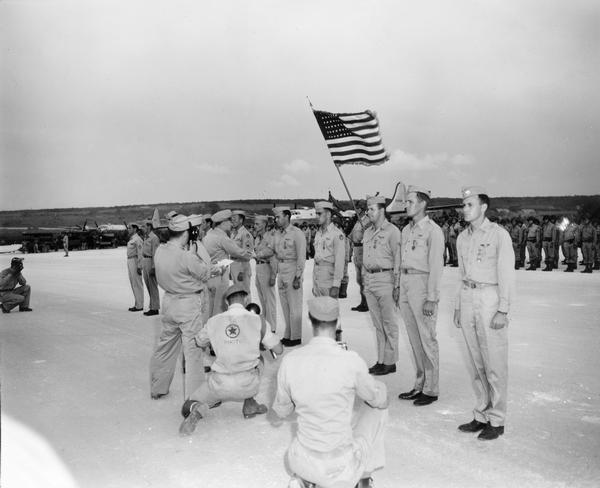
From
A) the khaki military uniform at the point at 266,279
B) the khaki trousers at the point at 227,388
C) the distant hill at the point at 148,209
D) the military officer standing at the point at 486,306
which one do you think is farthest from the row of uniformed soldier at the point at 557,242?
the distant hill at the point at 148,209

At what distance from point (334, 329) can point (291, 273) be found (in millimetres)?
4664

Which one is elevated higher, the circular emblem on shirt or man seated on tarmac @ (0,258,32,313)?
the circular emblem on shirt

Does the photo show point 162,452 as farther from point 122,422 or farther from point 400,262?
point 400,262

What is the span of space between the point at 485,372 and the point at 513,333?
373 cm

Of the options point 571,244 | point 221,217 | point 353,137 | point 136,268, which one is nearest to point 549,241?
point 571,244

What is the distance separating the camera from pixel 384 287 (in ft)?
19.7

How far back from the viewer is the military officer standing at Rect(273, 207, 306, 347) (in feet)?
24.5

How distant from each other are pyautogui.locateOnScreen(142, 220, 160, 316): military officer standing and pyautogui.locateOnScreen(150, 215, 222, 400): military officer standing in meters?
5.30

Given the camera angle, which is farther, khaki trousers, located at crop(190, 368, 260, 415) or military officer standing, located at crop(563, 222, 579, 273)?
military officer standing, located at crop(563, 222, 579, 273)

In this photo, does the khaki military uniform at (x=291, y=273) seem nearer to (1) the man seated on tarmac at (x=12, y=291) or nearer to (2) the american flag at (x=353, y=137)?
(2) the american flag at (x=353, y=137)

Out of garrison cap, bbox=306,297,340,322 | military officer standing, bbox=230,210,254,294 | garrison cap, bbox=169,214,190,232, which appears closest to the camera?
garrison cap, bbox=306,297,340,322

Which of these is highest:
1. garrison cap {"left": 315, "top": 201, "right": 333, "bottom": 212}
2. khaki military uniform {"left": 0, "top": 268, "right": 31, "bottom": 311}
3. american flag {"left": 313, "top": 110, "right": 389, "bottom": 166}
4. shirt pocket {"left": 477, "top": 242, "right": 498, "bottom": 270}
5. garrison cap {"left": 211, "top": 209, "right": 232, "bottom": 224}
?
american flag {"left": 313, "top": 110, "right": 389, "bottom": 166}

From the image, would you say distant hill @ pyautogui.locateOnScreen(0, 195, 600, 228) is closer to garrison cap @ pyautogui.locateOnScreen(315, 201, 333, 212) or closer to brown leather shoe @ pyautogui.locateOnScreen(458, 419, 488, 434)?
garrison cap @ pyautogui.locateOnScreen(315, 201, 333, 212)

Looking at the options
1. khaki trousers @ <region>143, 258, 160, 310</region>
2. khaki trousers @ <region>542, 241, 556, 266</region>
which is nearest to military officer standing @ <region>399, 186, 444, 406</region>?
khaki trousers @ <region>143, 258, 160, 310</region>
